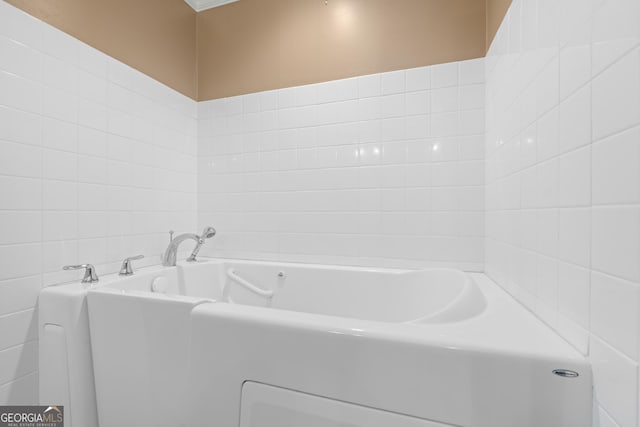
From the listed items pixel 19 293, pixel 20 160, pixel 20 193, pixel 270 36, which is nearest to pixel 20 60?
pixel 20 160

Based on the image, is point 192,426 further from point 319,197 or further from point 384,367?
point 319,197

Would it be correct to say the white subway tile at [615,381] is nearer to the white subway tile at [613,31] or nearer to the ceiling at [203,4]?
the white subway tile at [613,31]

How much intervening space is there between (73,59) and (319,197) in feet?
4.28

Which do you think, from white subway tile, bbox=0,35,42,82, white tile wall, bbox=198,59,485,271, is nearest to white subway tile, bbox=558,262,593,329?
white tile wall, bbox=198,59,485,271

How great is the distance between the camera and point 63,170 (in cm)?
122

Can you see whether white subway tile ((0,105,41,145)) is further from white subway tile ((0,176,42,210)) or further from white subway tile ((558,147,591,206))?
white subway tile ((558,147,591,206))

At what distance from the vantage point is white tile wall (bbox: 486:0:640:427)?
1.47 ft

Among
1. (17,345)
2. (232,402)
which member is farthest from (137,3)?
(232,402)

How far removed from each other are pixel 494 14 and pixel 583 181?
3.66 feet

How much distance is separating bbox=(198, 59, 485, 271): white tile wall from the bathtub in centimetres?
47

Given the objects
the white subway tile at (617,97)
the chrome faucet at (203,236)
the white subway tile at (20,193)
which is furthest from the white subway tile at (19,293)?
the white subway tile at (617,97)

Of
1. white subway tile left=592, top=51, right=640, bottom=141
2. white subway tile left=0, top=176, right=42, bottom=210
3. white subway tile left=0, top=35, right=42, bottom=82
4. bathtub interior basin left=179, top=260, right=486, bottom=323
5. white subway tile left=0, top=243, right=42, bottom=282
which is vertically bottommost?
bathtub interior basin left=179, top=260, right=486, bottom=323

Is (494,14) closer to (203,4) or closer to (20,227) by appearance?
(203,4)

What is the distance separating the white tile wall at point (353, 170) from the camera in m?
1.48
